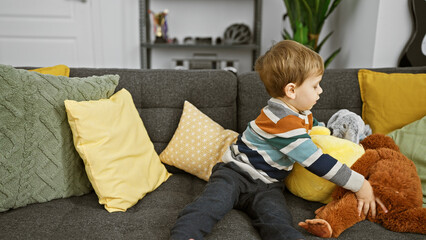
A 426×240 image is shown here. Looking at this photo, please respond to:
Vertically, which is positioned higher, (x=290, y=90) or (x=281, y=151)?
(x=290, y=90)

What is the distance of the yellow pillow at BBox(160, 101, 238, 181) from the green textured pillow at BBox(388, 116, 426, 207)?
675mm

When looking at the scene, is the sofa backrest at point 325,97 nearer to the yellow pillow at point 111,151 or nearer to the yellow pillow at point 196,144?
the yellow pillow at point 196,144

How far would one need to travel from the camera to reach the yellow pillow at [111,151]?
1.06m

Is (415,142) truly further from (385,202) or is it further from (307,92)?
(307,92)

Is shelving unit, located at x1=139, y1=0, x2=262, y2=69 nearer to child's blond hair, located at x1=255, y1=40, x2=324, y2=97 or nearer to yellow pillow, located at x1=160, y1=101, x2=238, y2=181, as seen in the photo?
yellow pillow, located at x1=160, y1=101, x2=238, y2=181

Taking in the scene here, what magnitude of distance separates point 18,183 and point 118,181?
1.07 feet

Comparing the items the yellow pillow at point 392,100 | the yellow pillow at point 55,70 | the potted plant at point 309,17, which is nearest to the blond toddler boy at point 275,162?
the yellow pillow at point 392,100

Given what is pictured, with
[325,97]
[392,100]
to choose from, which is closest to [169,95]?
[325,97]

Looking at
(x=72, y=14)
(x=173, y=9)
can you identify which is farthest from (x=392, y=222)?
(x=72, y=14)

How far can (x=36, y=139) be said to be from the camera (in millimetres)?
1065

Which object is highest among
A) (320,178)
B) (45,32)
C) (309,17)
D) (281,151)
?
(309,17)

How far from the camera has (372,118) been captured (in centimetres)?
142

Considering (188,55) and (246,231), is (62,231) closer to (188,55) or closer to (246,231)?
(246,231)

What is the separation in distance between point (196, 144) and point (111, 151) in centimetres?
38
